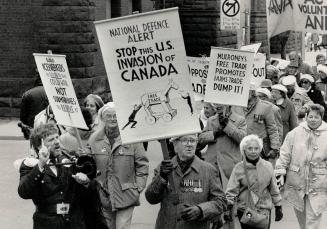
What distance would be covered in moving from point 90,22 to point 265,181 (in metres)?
14.4


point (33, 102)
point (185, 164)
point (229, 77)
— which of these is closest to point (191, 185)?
point (185, 164)

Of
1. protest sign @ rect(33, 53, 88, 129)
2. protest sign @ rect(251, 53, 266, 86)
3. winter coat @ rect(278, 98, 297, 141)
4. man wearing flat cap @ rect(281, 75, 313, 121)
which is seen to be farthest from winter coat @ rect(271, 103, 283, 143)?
protest sign @ rect(251, 53, 266, 86)

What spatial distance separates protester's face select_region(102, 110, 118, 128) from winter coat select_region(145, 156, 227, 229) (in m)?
1.51

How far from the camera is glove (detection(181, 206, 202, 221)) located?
6.94m

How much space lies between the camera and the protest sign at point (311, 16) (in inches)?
587

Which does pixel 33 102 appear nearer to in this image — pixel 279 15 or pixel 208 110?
pixel 208 110

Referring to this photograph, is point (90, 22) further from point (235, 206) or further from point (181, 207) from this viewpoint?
point (181, 207)

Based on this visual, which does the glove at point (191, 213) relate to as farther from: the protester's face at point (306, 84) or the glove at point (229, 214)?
the protester's face at point (306, 84)

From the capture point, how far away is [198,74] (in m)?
13.5

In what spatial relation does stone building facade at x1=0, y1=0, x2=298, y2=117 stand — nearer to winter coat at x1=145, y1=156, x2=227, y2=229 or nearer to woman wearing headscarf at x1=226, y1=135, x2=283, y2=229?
woman wearing headscarf at x1=226, y1=135, x2=283, y2=229

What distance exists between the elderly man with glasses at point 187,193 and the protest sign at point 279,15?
27.8ft

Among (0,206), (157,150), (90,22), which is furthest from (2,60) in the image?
(0,206)

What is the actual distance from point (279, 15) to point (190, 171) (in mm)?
8883

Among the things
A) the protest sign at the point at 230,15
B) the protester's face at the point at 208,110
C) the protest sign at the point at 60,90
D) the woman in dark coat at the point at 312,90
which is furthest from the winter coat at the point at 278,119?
the protest sign at the point at 230,15
